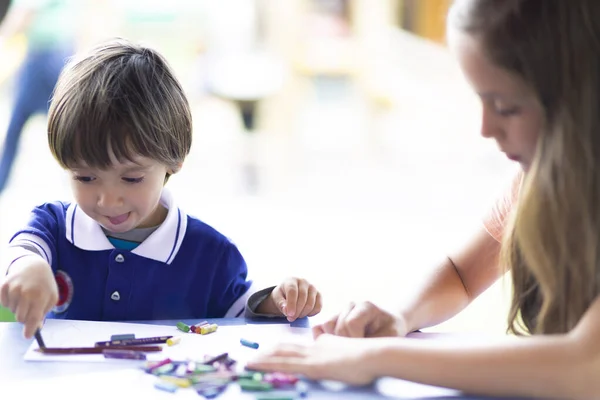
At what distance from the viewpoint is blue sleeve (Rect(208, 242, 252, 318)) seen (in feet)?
3.91

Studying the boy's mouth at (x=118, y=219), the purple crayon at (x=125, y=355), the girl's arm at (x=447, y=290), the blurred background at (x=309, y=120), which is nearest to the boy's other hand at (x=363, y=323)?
the girl's arm at (x=447, y=290)

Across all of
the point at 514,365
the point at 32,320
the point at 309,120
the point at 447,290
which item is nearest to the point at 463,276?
the point at 447,290

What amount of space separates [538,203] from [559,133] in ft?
0.25

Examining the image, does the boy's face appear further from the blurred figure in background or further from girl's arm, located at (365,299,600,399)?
the blurred figure in background

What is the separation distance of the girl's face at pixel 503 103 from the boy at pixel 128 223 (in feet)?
1.13

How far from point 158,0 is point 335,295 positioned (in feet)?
7.91

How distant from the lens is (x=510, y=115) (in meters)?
0.88

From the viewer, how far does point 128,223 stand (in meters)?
1.12

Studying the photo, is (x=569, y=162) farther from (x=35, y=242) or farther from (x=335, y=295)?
(x=335, y=295)

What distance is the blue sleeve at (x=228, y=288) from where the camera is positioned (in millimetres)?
1192

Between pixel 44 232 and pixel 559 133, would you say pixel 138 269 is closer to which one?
pixel 44 232

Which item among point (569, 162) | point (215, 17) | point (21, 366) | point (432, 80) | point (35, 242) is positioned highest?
point (215, 17)

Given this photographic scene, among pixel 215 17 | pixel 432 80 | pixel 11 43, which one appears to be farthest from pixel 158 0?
pixel 432 80

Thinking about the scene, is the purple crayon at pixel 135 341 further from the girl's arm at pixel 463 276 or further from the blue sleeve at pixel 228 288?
the girl's arm at pixel 463 276
